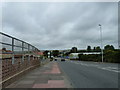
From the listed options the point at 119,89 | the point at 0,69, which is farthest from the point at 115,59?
the point at 0,69

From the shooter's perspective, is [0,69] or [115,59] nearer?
[0,69]

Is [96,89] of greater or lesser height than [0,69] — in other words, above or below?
below

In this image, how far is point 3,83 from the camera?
6.67 metres

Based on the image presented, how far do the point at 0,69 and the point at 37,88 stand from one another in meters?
1.86

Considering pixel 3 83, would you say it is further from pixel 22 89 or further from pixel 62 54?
pixel 62 54

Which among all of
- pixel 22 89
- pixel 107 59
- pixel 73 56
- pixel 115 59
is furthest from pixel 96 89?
pixel 73 56

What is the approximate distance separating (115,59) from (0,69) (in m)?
36.7

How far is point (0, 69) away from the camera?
6.51m

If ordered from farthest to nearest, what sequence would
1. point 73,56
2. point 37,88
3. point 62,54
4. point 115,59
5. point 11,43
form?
point 62,54
point 73,56
point 115,59
point 11,43
point 37,88

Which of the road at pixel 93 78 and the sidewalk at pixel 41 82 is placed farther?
the road at pixel 93 78

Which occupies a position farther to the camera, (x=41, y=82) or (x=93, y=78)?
(x=93, y=78)

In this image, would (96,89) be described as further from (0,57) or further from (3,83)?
(0,57)

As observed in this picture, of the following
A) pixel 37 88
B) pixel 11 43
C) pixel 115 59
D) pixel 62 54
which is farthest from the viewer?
pixel 62 54

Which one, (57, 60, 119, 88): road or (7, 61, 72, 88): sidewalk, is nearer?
(7, 61, 72, 88): sidewalk
